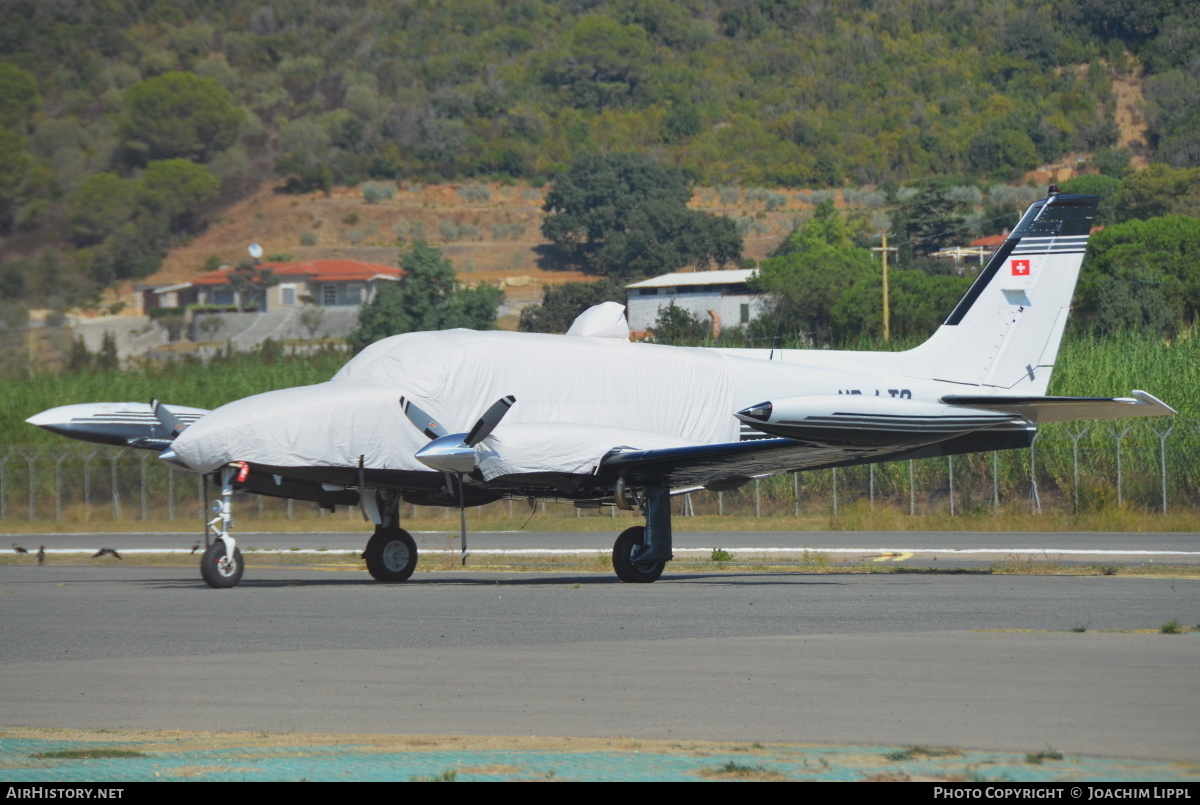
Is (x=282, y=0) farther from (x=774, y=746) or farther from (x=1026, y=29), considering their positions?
(x=774, y=746)

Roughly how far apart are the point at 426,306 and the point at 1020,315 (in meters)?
59.5

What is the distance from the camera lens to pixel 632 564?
19.4 m

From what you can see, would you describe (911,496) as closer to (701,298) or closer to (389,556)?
(389,556)

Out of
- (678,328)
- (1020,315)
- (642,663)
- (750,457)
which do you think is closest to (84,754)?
Result: (642,663)

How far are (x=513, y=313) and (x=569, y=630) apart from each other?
8812 centimetres

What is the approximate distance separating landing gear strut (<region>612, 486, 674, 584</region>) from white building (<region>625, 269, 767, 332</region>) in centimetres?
6176

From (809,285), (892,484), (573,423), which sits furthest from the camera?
(809,285)

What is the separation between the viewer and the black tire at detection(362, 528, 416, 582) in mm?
19750

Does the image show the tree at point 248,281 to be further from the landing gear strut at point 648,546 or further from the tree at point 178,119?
the landing gear strut at point 648,546

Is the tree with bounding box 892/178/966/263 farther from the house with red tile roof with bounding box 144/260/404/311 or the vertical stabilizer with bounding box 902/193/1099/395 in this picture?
the vertical stabilizer with bounding box 902/193/1099/395

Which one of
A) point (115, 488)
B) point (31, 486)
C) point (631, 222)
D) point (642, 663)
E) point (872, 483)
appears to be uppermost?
point (631, 222)

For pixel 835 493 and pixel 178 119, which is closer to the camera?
pixel 835 493

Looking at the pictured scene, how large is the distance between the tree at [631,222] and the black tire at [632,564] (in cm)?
9453
